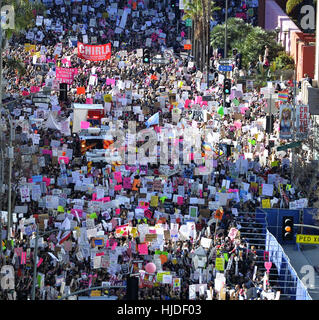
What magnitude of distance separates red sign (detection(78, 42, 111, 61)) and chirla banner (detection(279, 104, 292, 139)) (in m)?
12.2

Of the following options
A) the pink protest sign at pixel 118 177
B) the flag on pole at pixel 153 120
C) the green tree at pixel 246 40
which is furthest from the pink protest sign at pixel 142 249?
the green tree at pixel 246 40

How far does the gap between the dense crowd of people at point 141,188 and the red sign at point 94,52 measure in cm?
45

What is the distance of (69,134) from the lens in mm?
41156

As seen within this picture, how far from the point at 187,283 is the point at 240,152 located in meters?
11.0

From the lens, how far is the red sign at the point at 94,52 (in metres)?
52.7

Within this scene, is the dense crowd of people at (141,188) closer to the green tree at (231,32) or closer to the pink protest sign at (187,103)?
the pink protest sign at (187,103)

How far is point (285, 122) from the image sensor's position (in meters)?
43.1

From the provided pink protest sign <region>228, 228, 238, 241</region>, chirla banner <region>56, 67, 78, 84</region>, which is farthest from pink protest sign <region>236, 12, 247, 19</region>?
pink protest sign <region>228, 228, 238, 241</region>

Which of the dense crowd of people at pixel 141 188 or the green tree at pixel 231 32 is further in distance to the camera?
the green tree at pixel 231 32

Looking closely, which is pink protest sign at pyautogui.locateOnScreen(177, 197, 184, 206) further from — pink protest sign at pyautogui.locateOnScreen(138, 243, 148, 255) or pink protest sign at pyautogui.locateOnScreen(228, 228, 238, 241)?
pink protest sign at pyautogui.locateOnScreen(138, 243, 148, 255)

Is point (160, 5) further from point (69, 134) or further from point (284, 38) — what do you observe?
point (69, 134)

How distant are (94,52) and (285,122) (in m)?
13.4

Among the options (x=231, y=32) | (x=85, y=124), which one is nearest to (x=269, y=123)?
(x=85, y=124)
